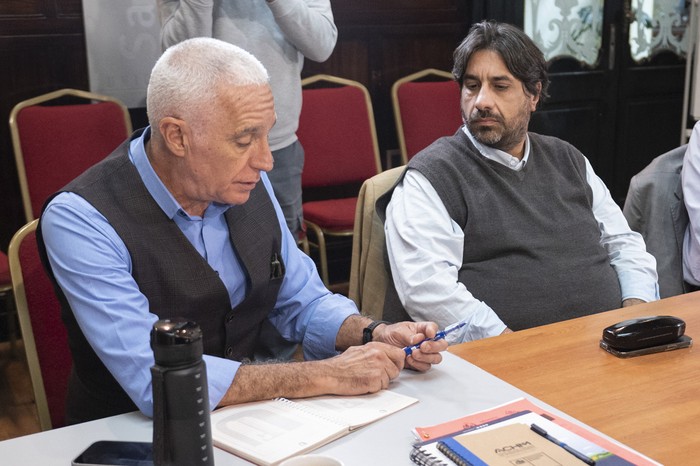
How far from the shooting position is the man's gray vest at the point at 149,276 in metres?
1.50

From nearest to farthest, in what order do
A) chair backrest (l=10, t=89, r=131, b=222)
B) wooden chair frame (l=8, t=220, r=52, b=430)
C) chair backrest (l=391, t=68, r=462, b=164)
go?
wooden chair frame (l=8, t=220, r=52, b=430)
chair backrest (l=10, t=89, r=131, b=222)
chair backrest (l=391, t=68, r=462, b=164)

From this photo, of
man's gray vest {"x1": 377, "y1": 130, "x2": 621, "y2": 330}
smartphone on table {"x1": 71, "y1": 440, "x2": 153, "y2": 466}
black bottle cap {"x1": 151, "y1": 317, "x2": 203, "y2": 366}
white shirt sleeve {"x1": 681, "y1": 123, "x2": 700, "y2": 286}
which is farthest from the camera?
white shirt sleeve {"x1": 681, "y1": 123, "x2": 700, "y2": 286}

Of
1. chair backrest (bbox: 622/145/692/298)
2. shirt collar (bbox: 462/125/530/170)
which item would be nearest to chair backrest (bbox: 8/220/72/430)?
shirt collar (bbox: 462/125/530/170)

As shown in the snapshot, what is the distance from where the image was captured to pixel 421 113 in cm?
409

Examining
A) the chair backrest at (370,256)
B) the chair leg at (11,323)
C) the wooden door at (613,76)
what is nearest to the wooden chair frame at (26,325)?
the chair backrest at (370,256)

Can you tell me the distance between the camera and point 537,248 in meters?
2.14

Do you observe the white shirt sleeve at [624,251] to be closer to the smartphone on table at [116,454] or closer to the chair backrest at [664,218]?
the chair backrest at [664,218]

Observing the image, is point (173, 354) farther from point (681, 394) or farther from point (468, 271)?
point (468, 271)

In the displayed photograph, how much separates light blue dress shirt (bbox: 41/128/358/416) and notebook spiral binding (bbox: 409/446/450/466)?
0.34m

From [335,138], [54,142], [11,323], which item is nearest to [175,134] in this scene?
[54,142]

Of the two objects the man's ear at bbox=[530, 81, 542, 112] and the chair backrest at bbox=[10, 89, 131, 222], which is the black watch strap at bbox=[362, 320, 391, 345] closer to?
the man's ear at bbox=[530, 81, 542, 112]

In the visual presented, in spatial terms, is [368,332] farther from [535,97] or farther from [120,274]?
[535,97]

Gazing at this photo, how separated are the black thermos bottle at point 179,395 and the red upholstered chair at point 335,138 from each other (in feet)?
8.97

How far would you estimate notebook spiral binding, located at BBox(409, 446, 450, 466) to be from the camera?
1124mm
